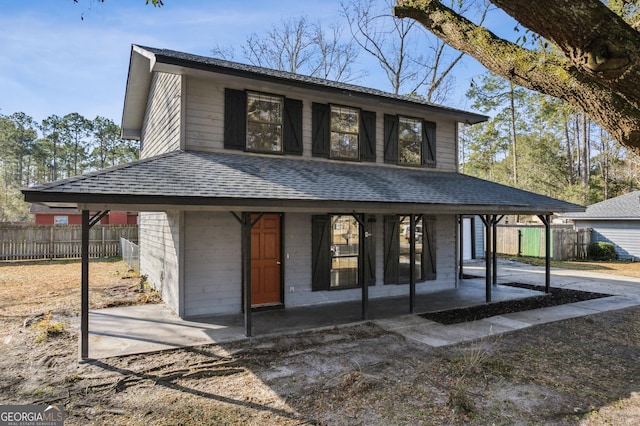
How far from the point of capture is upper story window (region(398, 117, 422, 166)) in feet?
34.4

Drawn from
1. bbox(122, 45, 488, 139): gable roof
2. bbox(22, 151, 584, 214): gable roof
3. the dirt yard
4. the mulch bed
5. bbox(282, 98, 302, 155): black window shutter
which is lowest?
A: the mulch bed

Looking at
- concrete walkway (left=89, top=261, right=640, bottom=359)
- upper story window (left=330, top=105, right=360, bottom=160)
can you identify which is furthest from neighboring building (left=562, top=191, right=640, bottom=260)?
upper story window (left=330, top=105, right=360, bottom=160)

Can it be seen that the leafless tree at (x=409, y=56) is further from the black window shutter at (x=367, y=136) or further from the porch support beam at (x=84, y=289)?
the porch support beam at (x=84, y=289)

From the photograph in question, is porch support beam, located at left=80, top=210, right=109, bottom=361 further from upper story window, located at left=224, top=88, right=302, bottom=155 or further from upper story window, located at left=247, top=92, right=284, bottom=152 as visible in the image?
upper story window, located at left=247, top=92, right=284, bottom=152

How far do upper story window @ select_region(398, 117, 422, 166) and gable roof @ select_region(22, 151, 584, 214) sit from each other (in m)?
0.33

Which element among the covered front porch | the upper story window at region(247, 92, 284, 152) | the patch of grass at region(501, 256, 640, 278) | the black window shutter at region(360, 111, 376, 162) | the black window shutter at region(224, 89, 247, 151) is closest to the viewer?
the covered front porch

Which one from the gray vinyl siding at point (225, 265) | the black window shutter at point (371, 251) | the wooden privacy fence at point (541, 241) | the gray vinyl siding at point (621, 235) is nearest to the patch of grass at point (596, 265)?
the wooden privacy fence at point (541, 241)

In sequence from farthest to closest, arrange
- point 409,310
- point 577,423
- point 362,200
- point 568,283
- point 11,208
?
point 11,208, point 568,283, point 409,310, point 362,200, point 577,423

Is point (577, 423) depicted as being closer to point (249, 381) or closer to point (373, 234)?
point (249, 381)

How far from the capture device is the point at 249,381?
476cm

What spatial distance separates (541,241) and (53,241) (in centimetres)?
2386

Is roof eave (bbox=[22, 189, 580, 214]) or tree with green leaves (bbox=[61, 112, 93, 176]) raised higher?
tree with green leaves (bbox=[61, 112, 93, 176])

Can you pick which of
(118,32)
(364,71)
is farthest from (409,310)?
(364,71)

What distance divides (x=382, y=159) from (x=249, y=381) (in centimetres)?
700
